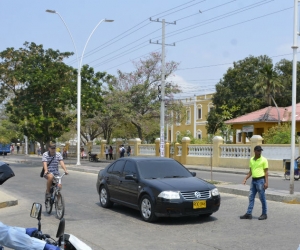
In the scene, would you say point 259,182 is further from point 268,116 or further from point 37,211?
point 268,116

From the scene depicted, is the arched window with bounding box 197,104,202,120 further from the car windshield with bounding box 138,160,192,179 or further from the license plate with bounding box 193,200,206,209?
the license plate with bounding box 193,200,206,209

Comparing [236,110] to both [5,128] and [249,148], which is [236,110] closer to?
[249,148]

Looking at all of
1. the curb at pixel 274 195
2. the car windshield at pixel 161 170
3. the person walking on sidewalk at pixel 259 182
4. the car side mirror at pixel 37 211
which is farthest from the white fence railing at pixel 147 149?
the car side mirror at pixel 37 211

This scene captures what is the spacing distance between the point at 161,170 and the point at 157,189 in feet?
3.72

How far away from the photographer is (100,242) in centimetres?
855

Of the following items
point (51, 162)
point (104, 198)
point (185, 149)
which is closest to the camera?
point (51, 162)

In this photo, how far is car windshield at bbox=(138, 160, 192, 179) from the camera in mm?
11158

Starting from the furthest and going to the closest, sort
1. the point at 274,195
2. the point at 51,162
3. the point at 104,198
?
the point at 274,195
the point at 104,198
the point at 51,162

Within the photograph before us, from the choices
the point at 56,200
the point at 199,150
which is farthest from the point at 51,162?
the point at 199,150

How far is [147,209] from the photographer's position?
34.4ft

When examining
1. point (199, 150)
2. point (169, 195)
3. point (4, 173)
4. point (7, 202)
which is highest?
point (4, 173)

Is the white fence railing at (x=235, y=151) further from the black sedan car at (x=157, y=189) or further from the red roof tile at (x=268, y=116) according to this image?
the black sedan car at (x=157, y=189)

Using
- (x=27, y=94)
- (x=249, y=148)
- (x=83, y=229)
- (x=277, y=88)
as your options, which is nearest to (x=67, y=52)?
(x=27, y=94)

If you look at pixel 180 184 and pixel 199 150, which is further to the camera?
pixel 199 150
